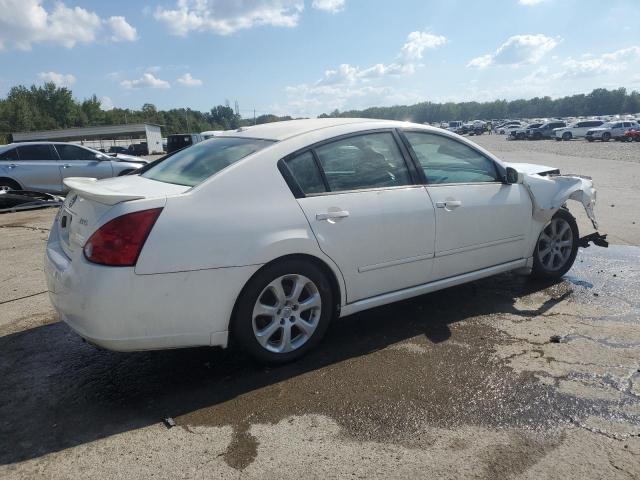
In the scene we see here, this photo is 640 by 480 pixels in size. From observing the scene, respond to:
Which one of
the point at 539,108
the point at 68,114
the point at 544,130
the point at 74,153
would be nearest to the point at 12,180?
the point at 74,153

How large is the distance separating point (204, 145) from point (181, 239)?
143 centimetres

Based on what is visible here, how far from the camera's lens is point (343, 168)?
370 centimetres

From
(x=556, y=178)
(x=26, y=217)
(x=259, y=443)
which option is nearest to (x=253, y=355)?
(x=259, y=443)

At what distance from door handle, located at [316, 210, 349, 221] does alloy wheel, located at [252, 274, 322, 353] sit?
416 mm

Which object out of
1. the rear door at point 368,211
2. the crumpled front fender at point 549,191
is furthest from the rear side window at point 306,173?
the crumpled front fender at point 549,191

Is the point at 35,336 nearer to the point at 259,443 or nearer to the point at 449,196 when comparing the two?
the point at 259,443

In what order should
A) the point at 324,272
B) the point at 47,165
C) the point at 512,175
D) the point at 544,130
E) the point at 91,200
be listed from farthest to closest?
the point at 544,130 → the point at 47,165 → the point at 512,175 → the point at 324,272 → the point at 91,200

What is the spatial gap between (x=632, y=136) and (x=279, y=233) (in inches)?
1812

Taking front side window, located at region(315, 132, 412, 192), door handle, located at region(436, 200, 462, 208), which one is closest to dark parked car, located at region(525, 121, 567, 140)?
door handle, located at region(436, 200, 462, 208)

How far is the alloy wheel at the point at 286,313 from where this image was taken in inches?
131

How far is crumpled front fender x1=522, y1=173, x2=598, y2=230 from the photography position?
4750 millimetres

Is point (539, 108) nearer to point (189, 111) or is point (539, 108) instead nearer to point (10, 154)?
point (189, 111)

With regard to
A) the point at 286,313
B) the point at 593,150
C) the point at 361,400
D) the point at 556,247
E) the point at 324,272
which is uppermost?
the point at 324,272

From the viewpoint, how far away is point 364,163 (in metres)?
3.83
